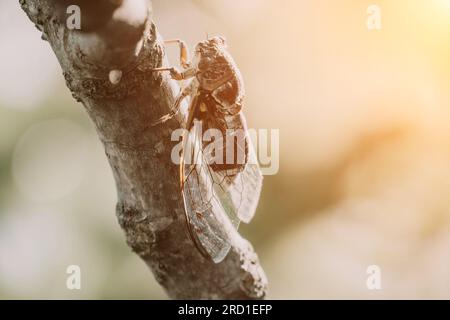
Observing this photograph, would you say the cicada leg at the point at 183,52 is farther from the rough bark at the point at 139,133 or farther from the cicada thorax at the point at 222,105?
the rough bark at the point at 139,133

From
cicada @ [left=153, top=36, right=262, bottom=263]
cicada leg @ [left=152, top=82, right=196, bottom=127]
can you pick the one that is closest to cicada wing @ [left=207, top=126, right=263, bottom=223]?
cicada @ [left=153, top=36, right=262, bottom=263]

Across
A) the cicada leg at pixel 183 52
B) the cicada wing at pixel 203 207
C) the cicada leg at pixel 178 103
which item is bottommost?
the cicada wing at pixel 203 207

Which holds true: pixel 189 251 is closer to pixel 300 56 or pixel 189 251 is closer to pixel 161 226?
pixel 161 226

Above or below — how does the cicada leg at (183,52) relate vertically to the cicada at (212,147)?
above

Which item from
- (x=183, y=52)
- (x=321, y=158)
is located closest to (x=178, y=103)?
(x=183, y=52)

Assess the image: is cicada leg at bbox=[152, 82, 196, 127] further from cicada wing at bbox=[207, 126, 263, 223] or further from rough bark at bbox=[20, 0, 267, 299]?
cicada wing at bbox=[207, 126, 263, 223]

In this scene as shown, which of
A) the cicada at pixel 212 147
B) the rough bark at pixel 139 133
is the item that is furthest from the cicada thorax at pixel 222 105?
the rough bark at pixel 139 133
